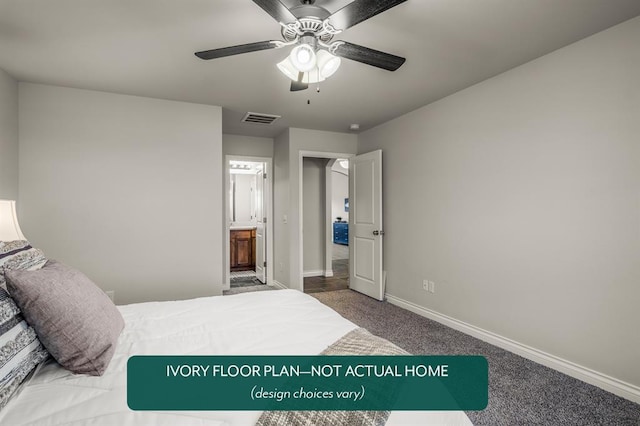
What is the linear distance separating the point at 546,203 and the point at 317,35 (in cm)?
220

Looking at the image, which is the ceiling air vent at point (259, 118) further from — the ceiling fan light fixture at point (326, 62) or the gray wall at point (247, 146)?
the ceiling fan light fixture at point (326, 62)

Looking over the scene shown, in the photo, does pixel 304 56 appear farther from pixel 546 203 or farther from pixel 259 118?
pixel 259 118

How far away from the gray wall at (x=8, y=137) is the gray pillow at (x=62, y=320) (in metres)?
2.28

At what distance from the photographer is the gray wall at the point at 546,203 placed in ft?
7.15

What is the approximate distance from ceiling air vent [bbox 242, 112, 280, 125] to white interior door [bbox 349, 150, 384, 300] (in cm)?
137

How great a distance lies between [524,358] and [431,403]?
2.19 metres

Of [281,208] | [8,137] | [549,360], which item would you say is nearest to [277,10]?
[8,137]

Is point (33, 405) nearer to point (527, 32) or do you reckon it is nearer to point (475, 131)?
point (527, 32)

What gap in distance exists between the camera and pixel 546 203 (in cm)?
259

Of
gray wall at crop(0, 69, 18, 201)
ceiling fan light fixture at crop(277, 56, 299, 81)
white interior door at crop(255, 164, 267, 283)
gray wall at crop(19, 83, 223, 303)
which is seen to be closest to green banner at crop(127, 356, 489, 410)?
ceiling fan light fixture at crop(277, 56, 299, 81)

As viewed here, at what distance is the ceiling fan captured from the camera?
5.03ft

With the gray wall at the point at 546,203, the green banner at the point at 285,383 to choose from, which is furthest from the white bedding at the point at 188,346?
the gray wall at the point at 546,203

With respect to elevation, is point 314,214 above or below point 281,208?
below

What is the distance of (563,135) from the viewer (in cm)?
249
